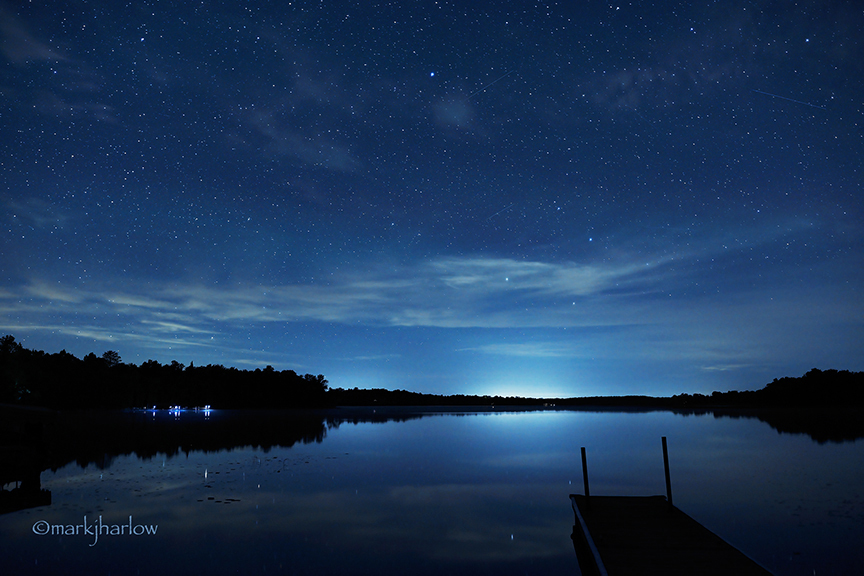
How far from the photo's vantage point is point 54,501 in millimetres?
23078

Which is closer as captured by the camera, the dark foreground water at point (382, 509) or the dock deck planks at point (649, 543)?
the dock deck planks at point (649, 543)

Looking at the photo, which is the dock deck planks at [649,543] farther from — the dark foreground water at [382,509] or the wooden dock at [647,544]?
the dark foreground water at [382,509]

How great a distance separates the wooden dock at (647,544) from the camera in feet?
43.7

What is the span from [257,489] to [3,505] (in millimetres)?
10659

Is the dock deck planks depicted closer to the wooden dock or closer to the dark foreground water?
the wooden dock

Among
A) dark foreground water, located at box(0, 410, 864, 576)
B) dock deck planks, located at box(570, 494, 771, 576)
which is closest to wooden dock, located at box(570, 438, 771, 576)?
dock deck planks, located at box(570, 494, 771, 576)

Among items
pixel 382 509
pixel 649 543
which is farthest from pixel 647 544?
pixel 382 509

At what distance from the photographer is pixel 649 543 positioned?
1552cm

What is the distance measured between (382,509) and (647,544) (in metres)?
12.7

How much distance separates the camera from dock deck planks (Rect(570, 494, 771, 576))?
43.7ft

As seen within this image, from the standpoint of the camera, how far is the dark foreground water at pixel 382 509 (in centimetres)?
1647

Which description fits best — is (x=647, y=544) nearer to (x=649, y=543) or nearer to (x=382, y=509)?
(x=649, y=543)

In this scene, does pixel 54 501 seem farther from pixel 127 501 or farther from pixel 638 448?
pixel 638 448

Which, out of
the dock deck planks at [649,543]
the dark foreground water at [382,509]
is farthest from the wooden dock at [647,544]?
the dark foreground water at [382,509]
